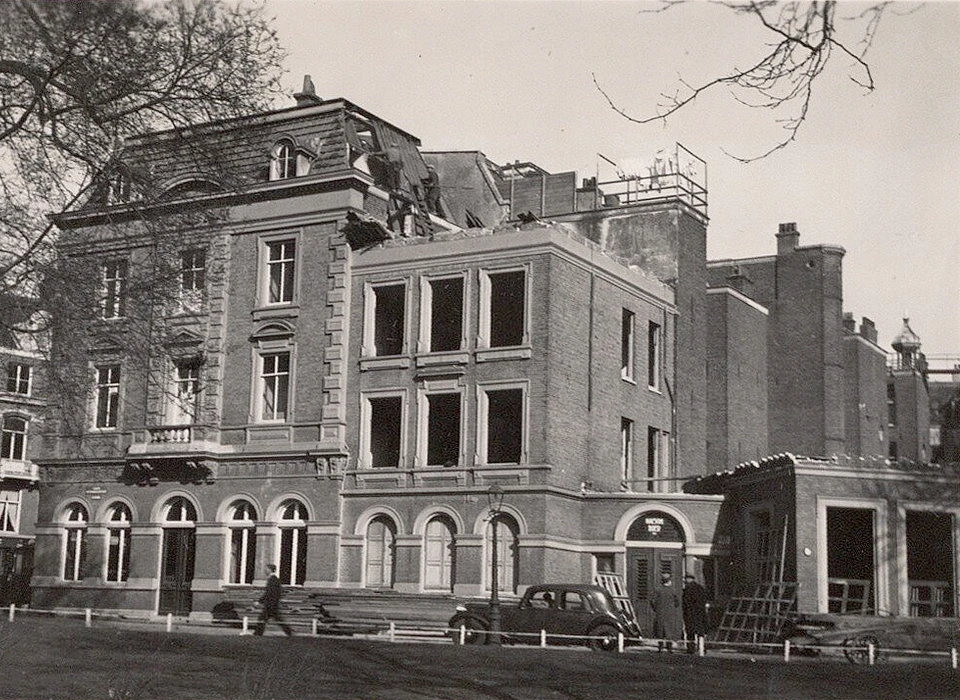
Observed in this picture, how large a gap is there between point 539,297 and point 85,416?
15.1 m

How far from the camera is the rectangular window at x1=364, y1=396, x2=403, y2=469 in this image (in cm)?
3806

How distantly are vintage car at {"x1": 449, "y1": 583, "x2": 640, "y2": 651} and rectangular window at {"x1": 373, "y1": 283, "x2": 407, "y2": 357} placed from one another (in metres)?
11.2

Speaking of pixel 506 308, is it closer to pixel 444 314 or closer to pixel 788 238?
pixel 444 314

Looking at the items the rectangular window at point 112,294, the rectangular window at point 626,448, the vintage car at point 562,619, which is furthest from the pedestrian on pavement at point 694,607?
the rectangular window at point 112,294

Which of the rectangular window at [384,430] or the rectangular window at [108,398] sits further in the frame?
the rectangular window at [108,398]

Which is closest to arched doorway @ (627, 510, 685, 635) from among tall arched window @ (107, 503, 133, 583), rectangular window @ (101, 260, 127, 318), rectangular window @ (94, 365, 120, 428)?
tall arched window @ (107, 503, 133, 583)

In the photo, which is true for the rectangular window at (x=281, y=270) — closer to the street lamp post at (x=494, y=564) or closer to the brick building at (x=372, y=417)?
the brick building at (x=372, y=417)

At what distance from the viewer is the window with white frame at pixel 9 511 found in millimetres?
64938

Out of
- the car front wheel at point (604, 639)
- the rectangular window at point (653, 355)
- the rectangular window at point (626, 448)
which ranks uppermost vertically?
the rectangular window at point (653, 355)

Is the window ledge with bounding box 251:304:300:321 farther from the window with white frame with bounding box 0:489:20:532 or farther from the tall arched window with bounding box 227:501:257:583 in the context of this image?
the window with white frame with bounding box 0:489:20:532

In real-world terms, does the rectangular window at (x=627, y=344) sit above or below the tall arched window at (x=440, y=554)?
above

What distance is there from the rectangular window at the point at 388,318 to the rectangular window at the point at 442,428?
2017 millimetres

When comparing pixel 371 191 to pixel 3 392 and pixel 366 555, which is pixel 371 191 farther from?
pixel 3 392

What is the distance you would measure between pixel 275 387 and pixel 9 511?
31809 millimetres
